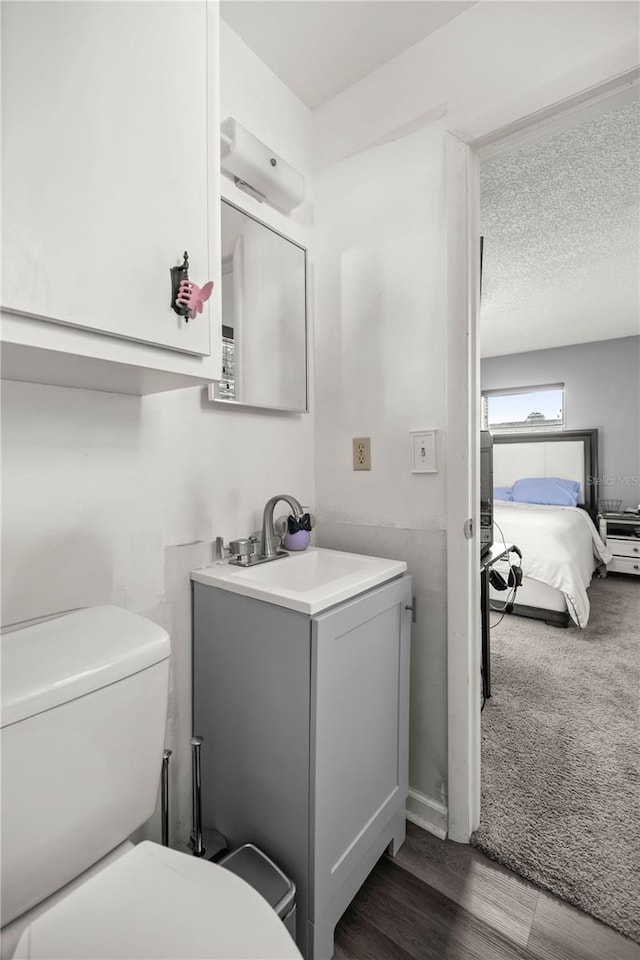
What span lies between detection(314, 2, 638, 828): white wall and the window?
12.3 ft

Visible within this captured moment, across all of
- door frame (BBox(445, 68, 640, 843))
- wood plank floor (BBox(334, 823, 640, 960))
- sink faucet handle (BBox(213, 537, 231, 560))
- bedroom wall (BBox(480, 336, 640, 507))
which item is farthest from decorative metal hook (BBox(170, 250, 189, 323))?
bedroom wall (BBox(480, 336, 640, 507))

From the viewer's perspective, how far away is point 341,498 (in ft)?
5.52

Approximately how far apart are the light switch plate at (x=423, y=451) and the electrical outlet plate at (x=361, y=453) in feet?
0.60

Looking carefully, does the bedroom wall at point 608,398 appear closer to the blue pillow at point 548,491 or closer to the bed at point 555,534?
the bed at point 555,534

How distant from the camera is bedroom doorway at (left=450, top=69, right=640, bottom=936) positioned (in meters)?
1.29

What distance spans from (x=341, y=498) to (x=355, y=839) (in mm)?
1021

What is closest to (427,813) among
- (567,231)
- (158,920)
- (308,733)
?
(308,733)

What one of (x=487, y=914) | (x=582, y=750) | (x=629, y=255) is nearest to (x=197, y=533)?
(x=487, y=914)

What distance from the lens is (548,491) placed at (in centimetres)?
475

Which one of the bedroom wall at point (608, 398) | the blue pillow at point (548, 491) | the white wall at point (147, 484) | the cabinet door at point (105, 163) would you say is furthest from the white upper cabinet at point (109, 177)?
the bedroom wall at point (608, 398)

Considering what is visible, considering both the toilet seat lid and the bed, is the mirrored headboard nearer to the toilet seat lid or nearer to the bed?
the bed

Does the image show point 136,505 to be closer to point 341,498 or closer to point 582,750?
point 341,498


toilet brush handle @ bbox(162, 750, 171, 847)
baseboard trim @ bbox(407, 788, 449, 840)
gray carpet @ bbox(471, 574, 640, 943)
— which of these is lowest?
gray carpet @ bbox(471, 574, 640, 943)

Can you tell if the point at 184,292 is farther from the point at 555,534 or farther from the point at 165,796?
the point at 555,534
